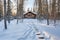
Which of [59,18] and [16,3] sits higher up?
[16,3]

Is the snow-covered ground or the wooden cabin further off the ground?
the snow-covered ground

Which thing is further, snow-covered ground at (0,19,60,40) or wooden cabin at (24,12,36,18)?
wooden cabin at (24,12,36,18)

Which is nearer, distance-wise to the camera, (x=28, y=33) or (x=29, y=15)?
(x=28, y=33)

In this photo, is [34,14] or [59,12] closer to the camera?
[59,12]

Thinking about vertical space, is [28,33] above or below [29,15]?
above

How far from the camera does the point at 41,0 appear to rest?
27.3 m

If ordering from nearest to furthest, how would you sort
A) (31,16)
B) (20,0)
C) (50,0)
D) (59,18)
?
1. (50,0)
2. (20,0)
3. (59,18)
4. (31,16)

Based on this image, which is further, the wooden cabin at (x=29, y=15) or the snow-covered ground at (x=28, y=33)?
the wooden cabin at (x=29, y=15)

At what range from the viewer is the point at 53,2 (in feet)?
83.7

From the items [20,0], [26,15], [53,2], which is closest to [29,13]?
[26,15]

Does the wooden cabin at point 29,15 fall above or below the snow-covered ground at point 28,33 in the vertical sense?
below

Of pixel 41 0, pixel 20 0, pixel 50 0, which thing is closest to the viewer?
pixel 50 0

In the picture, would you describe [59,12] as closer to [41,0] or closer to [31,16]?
[41,0]

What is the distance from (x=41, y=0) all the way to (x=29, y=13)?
44587 mm
